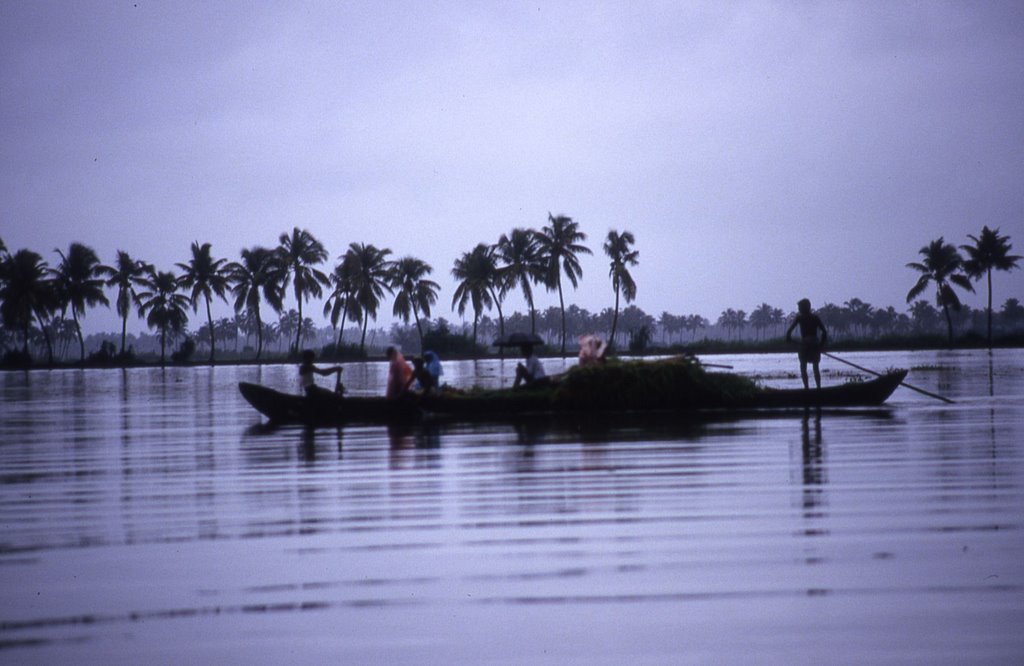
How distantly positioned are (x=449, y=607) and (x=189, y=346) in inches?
2388

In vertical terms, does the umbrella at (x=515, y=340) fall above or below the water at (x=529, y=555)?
above

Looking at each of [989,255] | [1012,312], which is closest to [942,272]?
[989,255]

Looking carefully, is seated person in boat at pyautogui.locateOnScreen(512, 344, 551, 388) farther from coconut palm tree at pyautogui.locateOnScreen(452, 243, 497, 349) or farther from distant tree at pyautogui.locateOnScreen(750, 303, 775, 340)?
distant tree at pyautogui.locateOnScreen(750, 303, 775, 340)

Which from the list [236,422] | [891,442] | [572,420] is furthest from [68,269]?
[891,442]

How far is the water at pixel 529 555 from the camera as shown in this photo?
10.9 ft

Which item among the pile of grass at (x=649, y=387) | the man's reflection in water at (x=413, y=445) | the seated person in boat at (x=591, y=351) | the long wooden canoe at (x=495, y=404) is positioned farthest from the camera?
the seated person in boat at (x=591, y=351)

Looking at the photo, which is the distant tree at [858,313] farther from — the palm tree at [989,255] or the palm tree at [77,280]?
the palm tree at [77,280]

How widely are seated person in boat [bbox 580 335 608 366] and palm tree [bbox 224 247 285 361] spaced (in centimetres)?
4762

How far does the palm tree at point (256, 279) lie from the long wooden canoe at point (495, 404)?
4665 centimetres

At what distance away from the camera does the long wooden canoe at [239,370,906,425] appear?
41.9 feet

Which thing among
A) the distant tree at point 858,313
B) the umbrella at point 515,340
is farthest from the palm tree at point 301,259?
the distant tree at point 858,313

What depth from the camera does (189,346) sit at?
60594 millimetres

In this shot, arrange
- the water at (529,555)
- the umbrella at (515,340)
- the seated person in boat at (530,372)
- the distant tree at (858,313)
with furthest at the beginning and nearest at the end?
the distant tree at (858,313) < the umbrella at (515,340) < the seated person in boat at (530,372) < the water at (529,555)

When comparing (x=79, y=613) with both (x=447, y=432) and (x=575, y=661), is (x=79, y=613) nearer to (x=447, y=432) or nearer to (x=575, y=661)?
(x=575, y=661)
